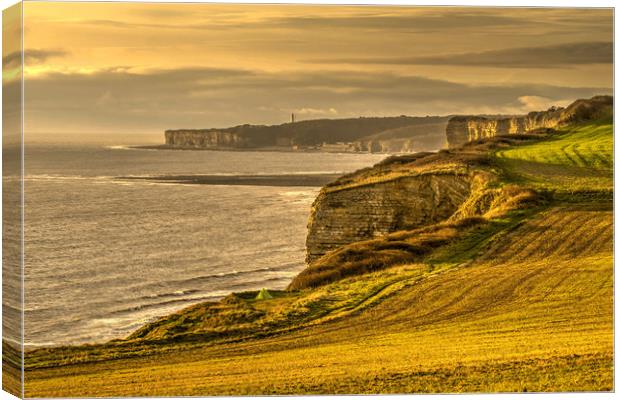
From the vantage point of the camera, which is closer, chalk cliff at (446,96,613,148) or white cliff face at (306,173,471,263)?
chalk cliff at (446,96,613,148)

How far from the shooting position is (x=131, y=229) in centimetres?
2956

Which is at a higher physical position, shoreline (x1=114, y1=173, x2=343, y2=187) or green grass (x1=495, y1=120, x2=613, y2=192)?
green grass (x1=495, y1=120, x2=613, y2=192)

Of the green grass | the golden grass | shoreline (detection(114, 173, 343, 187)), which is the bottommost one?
the golden grass

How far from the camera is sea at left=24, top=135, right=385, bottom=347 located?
80.2 ft

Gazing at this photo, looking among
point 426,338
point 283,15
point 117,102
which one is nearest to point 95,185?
point 117,102

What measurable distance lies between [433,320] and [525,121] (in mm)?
6220

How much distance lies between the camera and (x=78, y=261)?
3102 centimetres

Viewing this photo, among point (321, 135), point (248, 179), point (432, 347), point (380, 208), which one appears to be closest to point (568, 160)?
point (321, 135)

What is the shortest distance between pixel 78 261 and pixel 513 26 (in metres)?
13.3

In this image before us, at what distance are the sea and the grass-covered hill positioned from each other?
9.00 ft

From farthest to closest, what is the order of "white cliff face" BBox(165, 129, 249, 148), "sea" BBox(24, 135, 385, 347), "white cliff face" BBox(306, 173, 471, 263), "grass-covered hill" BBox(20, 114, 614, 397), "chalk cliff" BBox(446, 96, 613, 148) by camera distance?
"white cliff face" BBox(306, 173, 471, 263), "white cliff face" BBox(165, 129, 249, 148), "chalk cliff" BBox(446, 96, 613, 148), "sea" BBox(24, 135, 385, 347), "grass-covered hill" BBox(20, 114, 614, 397)

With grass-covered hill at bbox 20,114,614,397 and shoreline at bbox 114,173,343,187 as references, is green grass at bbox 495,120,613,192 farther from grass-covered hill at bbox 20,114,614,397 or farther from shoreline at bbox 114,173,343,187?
shoreline at bbox 114,173,343,187

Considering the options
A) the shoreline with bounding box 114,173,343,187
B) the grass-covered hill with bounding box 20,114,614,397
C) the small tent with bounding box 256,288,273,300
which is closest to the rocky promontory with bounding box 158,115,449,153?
the shoreline with bounding box 114,173,343,187

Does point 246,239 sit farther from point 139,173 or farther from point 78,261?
point 139,173
